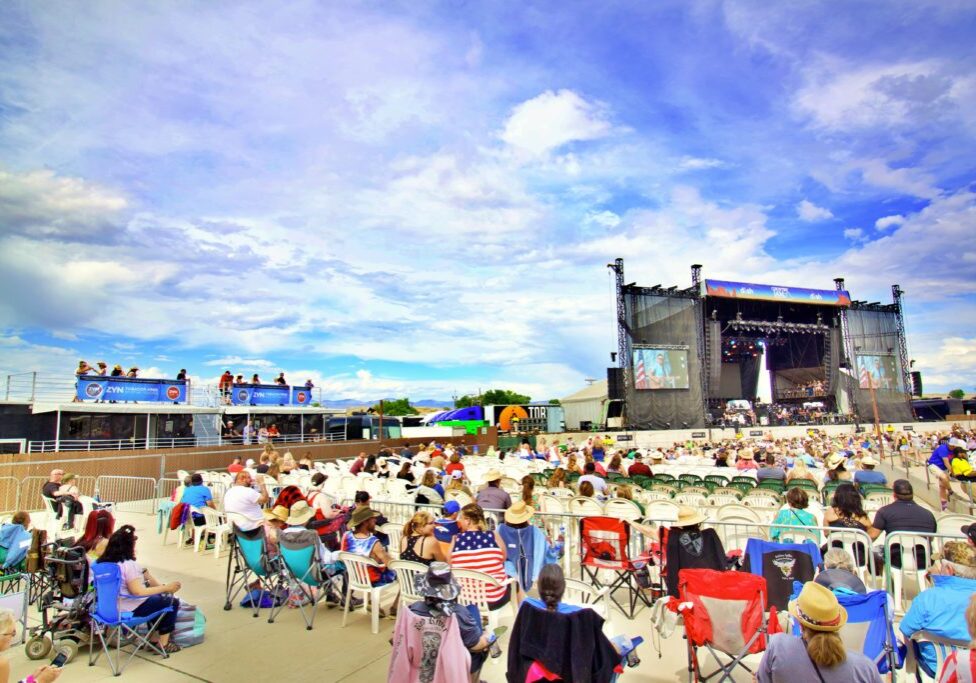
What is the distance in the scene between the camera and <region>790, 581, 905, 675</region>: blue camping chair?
3.40 meters

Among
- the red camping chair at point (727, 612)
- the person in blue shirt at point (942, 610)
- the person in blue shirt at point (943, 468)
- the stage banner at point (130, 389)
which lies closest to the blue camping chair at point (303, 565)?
the red camping chair at point (727, 612)

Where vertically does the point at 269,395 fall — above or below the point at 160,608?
above

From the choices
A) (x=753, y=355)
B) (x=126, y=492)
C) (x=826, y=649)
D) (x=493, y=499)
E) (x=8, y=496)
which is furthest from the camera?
(x=753, y=355)

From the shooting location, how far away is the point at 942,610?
3426 mm

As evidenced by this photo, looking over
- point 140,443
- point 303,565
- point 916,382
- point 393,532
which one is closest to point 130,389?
point 140,443

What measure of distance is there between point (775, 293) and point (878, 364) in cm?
1250

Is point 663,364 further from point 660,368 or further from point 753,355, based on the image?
point 753,355

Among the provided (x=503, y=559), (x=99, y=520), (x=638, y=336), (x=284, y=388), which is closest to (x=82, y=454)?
(x=284, y=388)

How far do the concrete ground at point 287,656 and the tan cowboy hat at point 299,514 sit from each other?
880mm

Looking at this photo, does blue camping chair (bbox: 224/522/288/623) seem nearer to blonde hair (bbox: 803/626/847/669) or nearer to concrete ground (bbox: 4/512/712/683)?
concrete ground (bbox: 4/512/712/683)

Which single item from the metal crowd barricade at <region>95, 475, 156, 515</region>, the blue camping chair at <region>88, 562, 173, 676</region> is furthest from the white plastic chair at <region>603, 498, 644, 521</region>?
the metal crowd barricade at <region>95, 475, 156, 515</region>

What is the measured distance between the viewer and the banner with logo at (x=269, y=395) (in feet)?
74.0

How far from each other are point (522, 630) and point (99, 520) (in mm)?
4157

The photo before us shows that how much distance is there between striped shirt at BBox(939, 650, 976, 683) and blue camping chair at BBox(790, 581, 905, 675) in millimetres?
673
